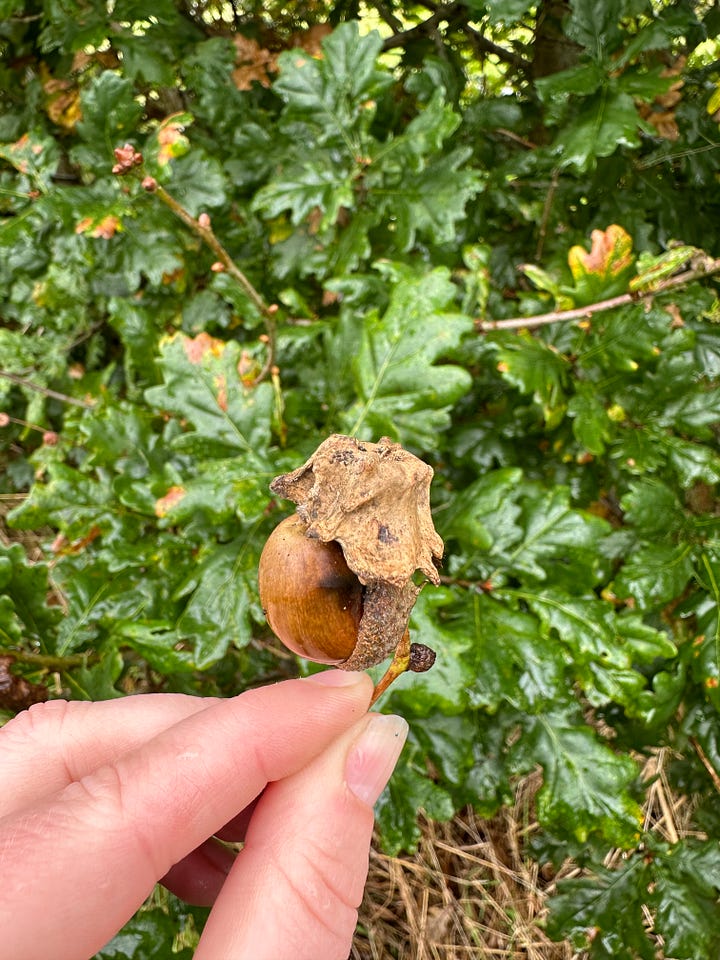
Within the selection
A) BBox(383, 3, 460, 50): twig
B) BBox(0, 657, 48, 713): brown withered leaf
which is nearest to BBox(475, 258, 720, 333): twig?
BBox(383, 3, 460, 50): twig

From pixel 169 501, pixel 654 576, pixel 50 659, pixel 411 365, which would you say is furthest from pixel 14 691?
pixel 654 576

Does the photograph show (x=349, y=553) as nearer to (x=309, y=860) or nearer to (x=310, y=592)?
(x=310, y=592)

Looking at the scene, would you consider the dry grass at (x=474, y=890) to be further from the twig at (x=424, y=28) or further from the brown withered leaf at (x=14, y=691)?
the twig at (x=424, y=28)

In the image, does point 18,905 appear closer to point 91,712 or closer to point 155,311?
point 91,712

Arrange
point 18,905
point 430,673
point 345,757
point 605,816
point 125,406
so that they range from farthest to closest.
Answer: point 125,406, point 605,816, point 430,673, point 345,757, point 18,905

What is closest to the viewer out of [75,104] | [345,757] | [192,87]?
[345,757]

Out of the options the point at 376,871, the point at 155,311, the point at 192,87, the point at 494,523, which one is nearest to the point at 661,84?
the point at 494,523

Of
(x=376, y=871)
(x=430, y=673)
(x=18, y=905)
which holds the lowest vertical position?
(x=376, y=871)

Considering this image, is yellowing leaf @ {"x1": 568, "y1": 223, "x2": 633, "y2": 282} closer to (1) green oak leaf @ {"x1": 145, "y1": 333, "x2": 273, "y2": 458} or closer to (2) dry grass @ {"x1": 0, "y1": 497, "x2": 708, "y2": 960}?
(1) green oak leaf @ {"x1": 145, "y1": 333, "x2": 273, "y2": 458}
